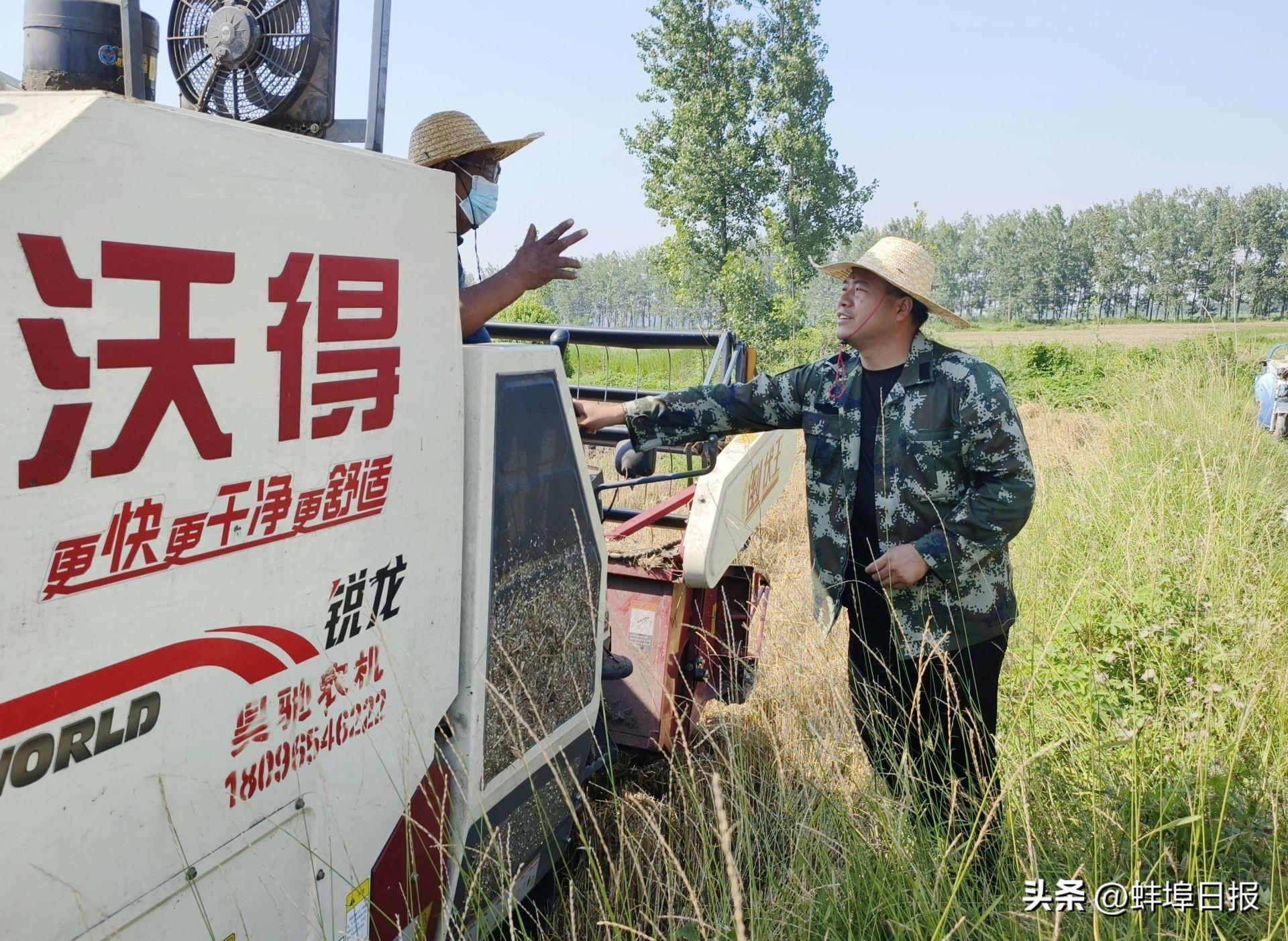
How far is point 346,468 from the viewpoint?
72.4 inches

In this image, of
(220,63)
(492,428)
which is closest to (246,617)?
(492,428)

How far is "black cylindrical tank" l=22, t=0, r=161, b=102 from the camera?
1.93 meters

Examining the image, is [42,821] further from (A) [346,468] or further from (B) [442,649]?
(B) [442,649]

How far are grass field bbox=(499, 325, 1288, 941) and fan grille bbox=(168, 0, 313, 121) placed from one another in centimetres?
169

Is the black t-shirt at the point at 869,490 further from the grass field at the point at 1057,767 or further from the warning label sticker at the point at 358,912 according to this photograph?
the warning label sticker at the point at 358,912

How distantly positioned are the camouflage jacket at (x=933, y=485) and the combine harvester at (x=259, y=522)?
889mm

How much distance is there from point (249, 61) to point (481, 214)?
77 cm

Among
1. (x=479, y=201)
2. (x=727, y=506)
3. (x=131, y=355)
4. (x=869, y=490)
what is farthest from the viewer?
(x=727, y=506)

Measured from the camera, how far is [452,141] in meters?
2.81

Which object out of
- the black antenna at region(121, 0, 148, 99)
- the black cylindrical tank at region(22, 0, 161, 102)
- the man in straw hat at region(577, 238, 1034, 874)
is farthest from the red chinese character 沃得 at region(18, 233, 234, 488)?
the man in straw hat at region(577, 238, 1034, 874)

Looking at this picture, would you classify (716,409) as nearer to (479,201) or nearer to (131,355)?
(479,201)

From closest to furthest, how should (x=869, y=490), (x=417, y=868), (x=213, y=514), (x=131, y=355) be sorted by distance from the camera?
(x=131, y=355)
(x=213, y=514)
(x=417, y=868)
(x=869, y=490)

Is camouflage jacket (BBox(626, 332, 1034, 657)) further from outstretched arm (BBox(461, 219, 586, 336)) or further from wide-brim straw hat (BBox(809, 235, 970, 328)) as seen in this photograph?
outstretched arm (BBox(461, 219, 586, 336))

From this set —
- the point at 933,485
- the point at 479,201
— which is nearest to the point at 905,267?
the point at 933,485
